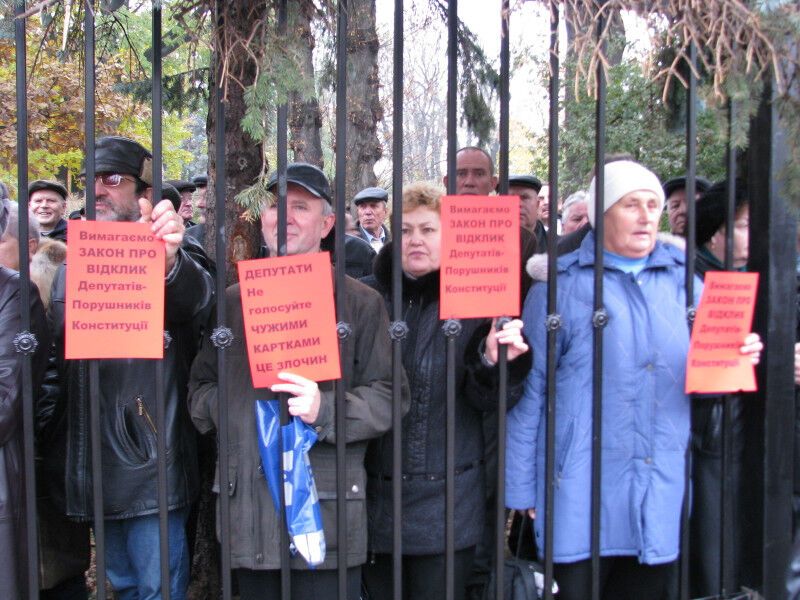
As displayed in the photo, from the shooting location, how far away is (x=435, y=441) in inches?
98.5

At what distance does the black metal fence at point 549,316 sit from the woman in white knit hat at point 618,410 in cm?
8

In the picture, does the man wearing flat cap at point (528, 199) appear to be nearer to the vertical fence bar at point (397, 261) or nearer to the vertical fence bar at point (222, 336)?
the vertical fence bar at point (397, 261)

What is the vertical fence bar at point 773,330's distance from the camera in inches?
86.0

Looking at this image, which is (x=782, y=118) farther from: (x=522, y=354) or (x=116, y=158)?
(x=116, y=158)

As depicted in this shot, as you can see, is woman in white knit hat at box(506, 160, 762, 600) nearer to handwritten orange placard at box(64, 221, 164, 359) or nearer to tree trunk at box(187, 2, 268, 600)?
handwritten orange placard at box(64, 221, 164, 359)

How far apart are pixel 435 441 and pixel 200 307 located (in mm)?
850

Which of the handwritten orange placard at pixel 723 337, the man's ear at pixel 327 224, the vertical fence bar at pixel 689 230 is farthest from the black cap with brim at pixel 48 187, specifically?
the handwritten orange placard at pixel 723 337

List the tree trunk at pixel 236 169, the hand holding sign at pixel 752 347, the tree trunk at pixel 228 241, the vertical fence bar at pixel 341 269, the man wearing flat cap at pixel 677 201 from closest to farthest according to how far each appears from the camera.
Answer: the vertical fence bar at pixel 341 269, the hand holding sign at pixel 752 347, the tree trunk at pixel 228 241, the tree trunk at pixel 236 169, the man wearing flat cap at pixel 677 201

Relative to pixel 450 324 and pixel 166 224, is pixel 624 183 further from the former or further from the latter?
pixel 166 224

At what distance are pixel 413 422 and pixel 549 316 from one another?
0.62 m

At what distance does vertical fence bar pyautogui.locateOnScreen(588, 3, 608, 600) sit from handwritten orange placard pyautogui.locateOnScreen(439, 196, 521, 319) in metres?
0.26

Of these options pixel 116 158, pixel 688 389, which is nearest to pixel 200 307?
pixel 116 158

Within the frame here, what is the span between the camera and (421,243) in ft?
8.63

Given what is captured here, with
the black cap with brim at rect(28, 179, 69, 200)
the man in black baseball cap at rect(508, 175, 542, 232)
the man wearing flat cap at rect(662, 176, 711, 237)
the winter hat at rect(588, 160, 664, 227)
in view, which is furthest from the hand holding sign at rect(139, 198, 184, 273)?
the black cap with brim at rect(28, 179, 69, 200)
